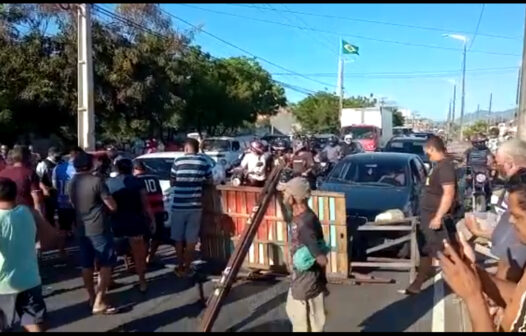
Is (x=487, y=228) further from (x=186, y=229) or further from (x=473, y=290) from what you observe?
(x=186, y=229)

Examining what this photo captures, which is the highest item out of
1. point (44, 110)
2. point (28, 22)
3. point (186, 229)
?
point (28, 22)

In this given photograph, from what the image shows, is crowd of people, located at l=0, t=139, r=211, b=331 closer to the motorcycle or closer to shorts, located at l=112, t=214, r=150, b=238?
shorts, located at l=112, t=214, r=150, b=238

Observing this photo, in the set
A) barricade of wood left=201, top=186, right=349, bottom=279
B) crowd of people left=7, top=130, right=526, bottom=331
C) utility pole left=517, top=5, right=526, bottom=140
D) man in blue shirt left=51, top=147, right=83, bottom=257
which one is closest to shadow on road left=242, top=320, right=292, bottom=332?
crowd of people left=7, top=130, right=526, bottom=331

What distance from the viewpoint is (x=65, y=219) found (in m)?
9.05

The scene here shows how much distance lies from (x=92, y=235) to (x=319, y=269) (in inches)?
101

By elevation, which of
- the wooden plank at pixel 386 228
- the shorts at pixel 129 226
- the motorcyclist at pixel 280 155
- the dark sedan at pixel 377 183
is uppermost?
the motorcyclist at pixel 280 155

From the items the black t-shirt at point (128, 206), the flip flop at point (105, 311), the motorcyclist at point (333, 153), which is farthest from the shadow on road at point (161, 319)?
the motorcyclist at point (333, 153)

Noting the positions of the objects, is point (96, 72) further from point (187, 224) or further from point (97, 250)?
point (97, 250)

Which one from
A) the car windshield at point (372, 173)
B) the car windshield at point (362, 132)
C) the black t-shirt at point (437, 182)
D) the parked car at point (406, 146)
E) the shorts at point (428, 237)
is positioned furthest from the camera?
the car windshield at point (362, 132)

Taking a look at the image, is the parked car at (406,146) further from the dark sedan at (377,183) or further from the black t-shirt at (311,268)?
the black t-shirt at (311,268)

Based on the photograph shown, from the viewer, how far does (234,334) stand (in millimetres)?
5371

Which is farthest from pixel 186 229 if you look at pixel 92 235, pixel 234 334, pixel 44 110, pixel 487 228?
pixel 44 110

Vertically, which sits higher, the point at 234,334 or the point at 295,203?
the point at 295,203

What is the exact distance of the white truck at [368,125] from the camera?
33875mm
